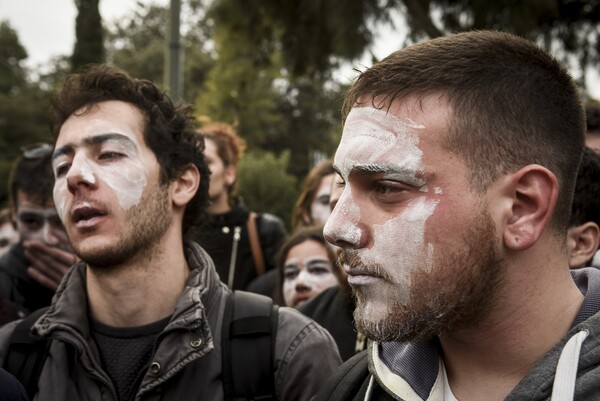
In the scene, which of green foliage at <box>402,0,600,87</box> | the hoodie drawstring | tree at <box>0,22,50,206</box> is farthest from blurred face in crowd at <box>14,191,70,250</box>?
tree at <box>0,22,50,206</box>

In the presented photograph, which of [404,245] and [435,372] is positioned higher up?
[404,245]

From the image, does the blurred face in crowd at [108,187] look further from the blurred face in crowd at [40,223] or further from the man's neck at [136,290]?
the blurred face in crowd at [40,223]

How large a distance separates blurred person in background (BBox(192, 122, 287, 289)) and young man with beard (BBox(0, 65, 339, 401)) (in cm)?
174

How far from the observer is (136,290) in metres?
2.82

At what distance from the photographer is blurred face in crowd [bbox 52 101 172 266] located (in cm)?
280

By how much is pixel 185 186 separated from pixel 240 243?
198 cm

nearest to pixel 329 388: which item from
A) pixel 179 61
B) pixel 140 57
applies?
pixel 179 61

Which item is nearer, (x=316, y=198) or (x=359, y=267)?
(x=359, y=267)

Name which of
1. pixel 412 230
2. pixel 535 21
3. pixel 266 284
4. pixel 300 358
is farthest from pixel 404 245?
pixel 535 21

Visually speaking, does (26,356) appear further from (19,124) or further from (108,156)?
(19,124)

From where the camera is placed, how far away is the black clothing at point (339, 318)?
3.45 m

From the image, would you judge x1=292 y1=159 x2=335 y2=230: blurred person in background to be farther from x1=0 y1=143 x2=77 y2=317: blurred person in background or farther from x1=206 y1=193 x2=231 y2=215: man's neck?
x1=0 y1=143 x2=77 y2=317: blurred person in background

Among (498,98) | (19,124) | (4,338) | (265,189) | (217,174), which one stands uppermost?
(19,124)

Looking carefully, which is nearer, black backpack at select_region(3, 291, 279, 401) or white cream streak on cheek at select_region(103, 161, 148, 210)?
black backpack at select_region(3, 291, 279, 401)
